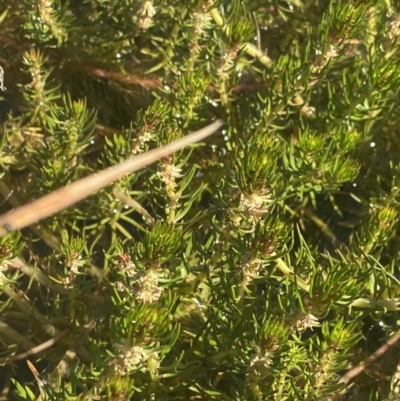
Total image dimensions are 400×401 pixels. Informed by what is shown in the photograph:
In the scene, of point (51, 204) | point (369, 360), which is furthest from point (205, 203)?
point (51, 204)

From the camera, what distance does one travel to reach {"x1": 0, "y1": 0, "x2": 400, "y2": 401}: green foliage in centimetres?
80

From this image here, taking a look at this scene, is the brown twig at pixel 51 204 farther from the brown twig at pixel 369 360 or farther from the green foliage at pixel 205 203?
the brown twig at pixel 369 360

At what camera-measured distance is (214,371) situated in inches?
37.8

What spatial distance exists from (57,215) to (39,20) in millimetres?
330

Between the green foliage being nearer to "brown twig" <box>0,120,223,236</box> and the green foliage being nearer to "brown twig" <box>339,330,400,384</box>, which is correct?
"brown twig" <box>339,330,400,384</box>

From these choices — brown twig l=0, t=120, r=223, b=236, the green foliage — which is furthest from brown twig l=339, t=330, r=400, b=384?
brown twig l=0, t=120, r=223, b=236

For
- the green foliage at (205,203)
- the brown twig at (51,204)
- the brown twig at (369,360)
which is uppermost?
the brown twig at (51,204)

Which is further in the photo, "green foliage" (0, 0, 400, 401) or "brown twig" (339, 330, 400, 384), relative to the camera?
"brown twig" (339, 330, 400, 384)

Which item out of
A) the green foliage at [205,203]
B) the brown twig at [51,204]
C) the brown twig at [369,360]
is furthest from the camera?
the brown twig at [369,360]

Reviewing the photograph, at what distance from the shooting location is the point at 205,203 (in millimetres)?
1245

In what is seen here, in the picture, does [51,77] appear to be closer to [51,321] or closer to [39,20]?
[39,20]

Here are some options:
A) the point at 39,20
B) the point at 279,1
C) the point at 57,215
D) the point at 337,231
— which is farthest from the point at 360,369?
the point at 39,20

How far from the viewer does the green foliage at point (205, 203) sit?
798 millimetres

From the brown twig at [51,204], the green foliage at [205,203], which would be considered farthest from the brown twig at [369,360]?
the brown twig at [51,204]
